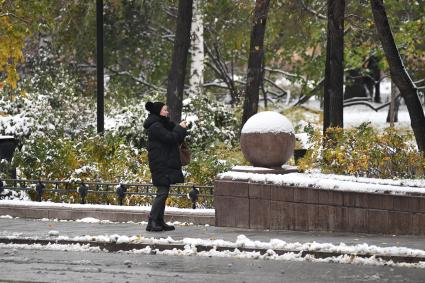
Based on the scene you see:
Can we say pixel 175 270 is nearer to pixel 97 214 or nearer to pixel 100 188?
pixel 97 214

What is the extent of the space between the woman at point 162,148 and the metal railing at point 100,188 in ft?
6.87

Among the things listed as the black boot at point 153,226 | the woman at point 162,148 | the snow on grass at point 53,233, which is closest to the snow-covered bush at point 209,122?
the black boot at point 153,226

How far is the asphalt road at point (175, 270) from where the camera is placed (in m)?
11.1

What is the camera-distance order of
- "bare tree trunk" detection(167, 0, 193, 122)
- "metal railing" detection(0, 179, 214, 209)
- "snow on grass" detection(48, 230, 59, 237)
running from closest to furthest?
"snow on grass" detection(48, 230, 59, 237), "metal railing" detection(0, 179, 214, 209), "bare tree trunk" detection(167, 0, 193, 122)

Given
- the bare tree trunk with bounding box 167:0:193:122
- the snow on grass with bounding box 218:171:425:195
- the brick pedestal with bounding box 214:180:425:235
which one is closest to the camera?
the brick pedestal with bounding box 214:180:425:235

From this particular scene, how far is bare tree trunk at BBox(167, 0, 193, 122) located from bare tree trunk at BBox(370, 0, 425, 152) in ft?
18.6

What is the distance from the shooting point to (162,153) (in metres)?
14.8

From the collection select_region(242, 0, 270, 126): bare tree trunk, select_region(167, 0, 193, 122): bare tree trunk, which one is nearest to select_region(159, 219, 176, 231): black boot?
select_region(167, 0, 193, 122): bare tree trunk

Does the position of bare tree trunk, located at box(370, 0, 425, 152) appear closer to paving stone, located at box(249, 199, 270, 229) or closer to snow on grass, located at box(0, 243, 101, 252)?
paving stone, located at box(249, 199, 270, 229)

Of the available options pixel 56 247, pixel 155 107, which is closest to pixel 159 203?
pixel 155 107

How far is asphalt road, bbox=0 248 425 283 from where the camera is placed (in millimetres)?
11148

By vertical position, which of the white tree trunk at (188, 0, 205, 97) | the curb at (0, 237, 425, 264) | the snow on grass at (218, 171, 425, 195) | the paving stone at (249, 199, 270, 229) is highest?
the white tree trunk at (188, 0, 205, 97)

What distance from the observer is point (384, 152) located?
16609 mm

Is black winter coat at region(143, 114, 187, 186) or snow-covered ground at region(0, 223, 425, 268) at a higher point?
black winter coat at region(143, 114, 187, 186)
